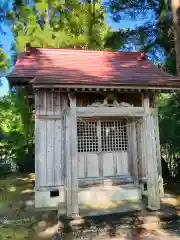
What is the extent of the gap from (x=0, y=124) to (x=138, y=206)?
11964mm

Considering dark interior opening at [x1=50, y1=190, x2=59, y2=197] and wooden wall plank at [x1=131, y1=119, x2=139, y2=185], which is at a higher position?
wooden wall plank at [x1=131, y1=119, x2=139, y2=185]

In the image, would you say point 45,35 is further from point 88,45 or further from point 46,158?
point 46,158

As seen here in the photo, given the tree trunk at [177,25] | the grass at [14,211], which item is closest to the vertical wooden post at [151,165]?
the tree trunk at [177,25]

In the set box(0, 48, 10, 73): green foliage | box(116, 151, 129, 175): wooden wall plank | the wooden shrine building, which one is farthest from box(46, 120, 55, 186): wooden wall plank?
box(0, 48, 10, 73): green foliage

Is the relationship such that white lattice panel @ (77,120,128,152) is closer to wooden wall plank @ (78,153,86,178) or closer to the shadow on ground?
wooden wall plank @ (78,153,86,178)

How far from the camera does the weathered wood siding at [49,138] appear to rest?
715cm

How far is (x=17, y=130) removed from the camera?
49.5 feet

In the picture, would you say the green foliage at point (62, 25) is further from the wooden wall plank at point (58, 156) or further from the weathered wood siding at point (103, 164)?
the weathered wood siding at point (103, 164)

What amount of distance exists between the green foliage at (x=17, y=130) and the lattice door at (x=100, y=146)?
7420 millimetres

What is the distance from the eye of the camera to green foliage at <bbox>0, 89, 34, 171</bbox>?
14469 millimetres

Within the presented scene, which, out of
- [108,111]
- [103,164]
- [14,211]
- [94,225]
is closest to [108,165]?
[103,164]

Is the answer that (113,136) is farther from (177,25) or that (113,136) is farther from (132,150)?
(177,25)

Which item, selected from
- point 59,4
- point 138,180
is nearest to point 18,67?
point 138,180

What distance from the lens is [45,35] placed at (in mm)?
13328
